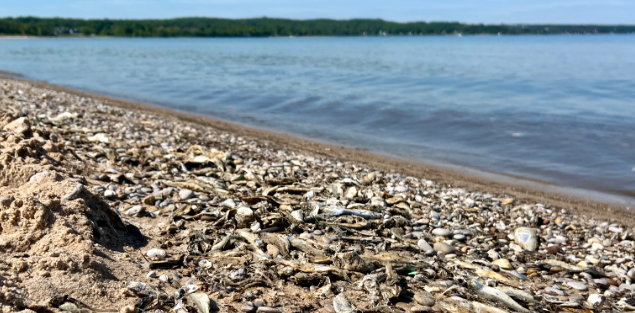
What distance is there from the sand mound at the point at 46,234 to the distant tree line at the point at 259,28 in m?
143

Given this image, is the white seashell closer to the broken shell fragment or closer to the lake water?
the broken shell fragment

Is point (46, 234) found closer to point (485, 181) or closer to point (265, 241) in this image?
point (265, 241)

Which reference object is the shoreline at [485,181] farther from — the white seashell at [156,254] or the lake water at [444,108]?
the white seashell at [156,254]

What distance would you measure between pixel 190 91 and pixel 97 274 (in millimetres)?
20409

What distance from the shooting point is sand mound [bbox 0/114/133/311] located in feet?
9.36

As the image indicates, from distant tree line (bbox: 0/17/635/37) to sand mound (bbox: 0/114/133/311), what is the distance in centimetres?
14266

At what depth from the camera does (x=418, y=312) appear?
3428 millimetres

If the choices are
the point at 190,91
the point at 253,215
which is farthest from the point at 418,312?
the point at 190,91

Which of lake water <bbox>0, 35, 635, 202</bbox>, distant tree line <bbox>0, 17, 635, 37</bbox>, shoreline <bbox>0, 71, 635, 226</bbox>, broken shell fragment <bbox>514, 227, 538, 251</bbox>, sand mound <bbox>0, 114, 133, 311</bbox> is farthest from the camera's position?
distant tree line <bbox>0, 17, 635, 37</bbox>

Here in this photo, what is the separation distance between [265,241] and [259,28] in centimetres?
15959

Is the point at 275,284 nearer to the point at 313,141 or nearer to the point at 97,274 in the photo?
the point at 97,274

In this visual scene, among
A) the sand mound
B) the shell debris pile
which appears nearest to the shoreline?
the shell debris pile

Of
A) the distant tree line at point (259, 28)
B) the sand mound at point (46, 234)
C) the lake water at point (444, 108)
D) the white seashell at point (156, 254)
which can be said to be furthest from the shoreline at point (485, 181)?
the distant tree line at point (259, 28)

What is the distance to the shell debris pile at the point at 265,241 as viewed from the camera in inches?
127
